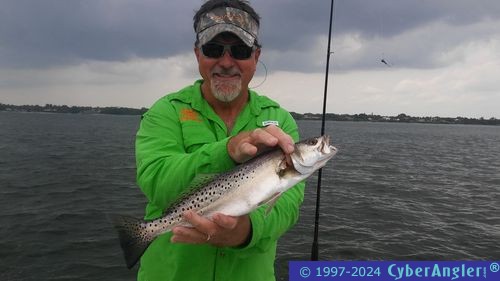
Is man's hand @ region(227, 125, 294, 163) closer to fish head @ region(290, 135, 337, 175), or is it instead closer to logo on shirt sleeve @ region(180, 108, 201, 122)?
fish head @ region(290, 135, 337, 175)

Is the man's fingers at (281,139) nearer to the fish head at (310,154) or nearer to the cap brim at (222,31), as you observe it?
the fish head at (310,154)

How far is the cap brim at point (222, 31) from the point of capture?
4.24m

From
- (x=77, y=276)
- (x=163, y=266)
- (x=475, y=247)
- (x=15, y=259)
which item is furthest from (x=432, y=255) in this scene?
(x=15, y=259)

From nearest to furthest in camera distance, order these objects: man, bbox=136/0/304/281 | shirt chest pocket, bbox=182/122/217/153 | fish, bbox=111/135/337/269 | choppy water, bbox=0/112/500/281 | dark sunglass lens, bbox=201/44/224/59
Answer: man, bbox=136/0/304/281 → fish, bbox=111/135/337/269 → shirt chest pocket, bbox=182/122/217/153 → dark sunglass lens, bbox=201/44/224/59 → choppy water, bbox=0/112/500/281

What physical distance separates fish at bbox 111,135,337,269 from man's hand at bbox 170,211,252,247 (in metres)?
0.12

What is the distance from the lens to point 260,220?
3.86 metres

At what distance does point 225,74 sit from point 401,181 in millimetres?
30125

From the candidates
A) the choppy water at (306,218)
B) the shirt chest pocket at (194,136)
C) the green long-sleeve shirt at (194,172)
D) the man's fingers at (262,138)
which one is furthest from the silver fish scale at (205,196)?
the choppy water at (306,218)

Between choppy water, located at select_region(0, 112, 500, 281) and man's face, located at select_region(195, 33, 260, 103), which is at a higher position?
man's face, located at select_region(195, 33, 260, 103)

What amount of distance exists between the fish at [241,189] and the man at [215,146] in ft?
0.40

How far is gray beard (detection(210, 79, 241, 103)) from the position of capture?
435 centimetres

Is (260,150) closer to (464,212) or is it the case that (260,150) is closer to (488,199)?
(464,212)

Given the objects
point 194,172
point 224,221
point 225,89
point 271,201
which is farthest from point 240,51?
point 224,221

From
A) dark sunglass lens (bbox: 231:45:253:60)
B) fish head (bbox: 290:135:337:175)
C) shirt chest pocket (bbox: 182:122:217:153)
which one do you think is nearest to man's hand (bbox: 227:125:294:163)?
fish head (bbox: 290:135:337:175)
